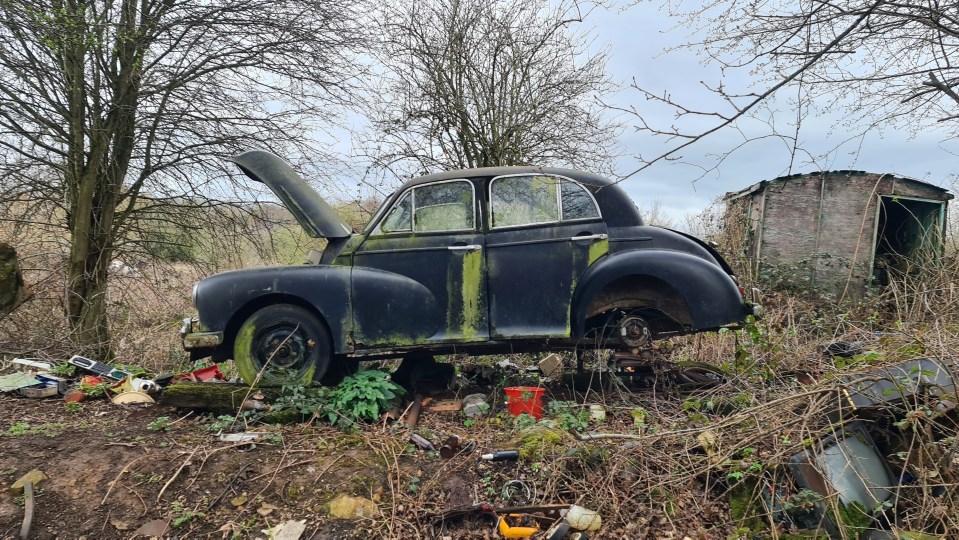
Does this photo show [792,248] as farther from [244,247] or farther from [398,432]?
[244,247]

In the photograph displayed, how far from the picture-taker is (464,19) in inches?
428

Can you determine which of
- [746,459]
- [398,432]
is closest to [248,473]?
[398,432]

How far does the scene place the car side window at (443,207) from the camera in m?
4.88

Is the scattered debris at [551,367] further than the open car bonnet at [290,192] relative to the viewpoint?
Yes

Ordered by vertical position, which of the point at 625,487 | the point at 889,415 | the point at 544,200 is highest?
the point at 544,200

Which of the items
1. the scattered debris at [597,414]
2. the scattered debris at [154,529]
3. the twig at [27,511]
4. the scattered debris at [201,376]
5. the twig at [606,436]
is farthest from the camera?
the scattered debris at [201,376]

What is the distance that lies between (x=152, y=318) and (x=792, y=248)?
1119 cm

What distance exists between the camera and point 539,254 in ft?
15.5

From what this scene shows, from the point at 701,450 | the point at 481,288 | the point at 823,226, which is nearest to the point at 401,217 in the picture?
the point at 481,288

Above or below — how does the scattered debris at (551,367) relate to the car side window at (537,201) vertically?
below

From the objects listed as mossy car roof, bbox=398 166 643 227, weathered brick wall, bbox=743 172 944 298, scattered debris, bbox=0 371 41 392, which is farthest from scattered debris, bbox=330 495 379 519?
weathered brick wall, bbox=743 172 944 298

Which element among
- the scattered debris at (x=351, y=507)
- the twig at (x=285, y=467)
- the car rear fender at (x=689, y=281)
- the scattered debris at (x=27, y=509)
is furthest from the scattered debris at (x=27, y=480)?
the car rear fender at (x=689, y=281)

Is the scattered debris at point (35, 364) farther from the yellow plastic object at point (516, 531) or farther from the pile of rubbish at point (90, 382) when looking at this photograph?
the yellow plastic object at point (516, 531)

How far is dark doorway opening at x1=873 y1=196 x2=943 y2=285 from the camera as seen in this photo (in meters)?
9.40
